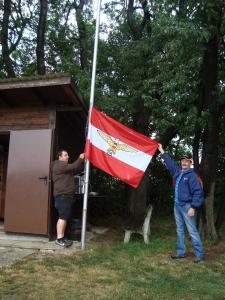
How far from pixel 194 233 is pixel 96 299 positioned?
2738mm

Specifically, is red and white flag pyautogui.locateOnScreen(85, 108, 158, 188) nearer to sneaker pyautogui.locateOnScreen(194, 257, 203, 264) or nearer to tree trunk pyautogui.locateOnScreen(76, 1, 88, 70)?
sneaker pyautogui.locateOnScreen(194, 257, 203, 264)

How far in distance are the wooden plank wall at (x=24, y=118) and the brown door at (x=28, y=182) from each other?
0.99 feet

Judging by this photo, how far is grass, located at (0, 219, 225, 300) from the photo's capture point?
561 cm

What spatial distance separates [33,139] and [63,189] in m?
1.44

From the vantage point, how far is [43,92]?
9219 millimetres

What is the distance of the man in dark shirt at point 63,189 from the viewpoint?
27.9 ft

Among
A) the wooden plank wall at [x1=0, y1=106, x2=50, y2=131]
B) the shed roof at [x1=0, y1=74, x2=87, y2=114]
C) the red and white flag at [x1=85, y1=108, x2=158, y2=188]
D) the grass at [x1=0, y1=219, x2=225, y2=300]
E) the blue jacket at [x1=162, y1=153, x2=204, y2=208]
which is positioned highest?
the shed roof at [x1=0, y1=74, x2=87, y2=114]

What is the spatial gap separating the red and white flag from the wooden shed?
1.05 metres

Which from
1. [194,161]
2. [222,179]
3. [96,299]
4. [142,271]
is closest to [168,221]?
[222,179]

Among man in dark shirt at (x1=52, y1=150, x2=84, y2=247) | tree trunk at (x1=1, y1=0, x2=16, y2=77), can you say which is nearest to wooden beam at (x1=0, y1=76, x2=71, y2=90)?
man in dark shirt at (x1=52, y1=150, x2=84, y2=247)

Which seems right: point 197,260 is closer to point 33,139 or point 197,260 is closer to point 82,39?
point 33,139

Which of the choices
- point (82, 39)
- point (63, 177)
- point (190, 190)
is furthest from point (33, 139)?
point (82, 39)

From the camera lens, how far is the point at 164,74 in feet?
31.9

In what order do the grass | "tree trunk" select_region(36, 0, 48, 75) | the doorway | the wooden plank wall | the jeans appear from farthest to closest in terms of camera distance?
"tree trunk" select_region(36, 0, 48, 75) → the doorway → the wooden plank wall → the jeans → the grass
